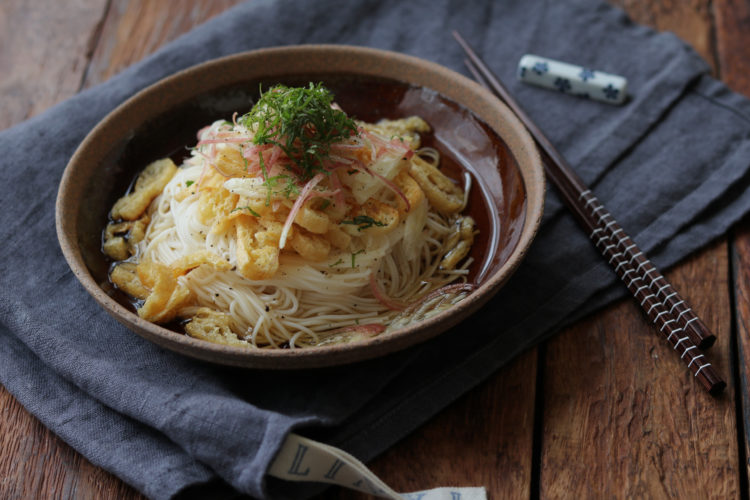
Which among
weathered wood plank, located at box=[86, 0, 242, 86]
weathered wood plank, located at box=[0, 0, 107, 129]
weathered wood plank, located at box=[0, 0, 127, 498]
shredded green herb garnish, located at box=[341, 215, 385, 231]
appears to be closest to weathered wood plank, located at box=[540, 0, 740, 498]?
shredded green herb garnish, located at box=[341, 215, 385, 231]

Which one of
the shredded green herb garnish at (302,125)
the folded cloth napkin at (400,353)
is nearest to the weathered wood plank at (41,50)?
the folded cloth napkin at (400,353)

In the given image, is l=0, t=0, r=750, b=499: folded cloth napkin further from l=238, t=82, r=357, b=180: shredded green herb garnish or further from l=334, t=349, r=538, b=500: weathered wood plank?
l=238, t=82, r=357, b=180: shredded green herb garnish

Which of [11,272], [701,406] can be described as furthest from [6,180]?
[701,406]

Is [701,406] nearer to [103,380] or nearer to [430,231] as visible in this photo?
[430,231]

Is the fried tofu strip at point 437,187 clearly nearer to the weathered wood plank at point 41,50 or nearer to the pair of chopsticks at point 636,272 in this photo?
the pair of chopsticks at point 636,272

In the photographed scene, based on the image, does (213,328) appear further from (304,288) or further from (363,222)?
(363,222)

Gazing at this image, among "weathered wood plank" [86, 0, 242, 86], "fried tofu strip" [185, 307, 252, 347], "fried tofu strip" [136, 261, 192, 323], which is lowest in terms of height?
"fried tofu strip" [185, 307, 252, 347]

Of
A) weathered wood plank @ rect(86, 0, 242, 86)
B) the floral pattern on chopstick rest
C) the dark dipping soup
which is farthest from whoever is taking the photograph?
weathered wood plank @ rect(86, 0, 242, 86)

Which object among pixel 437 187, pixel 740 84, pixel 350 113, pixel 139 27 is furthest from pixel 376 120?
→ pixel 740 84
